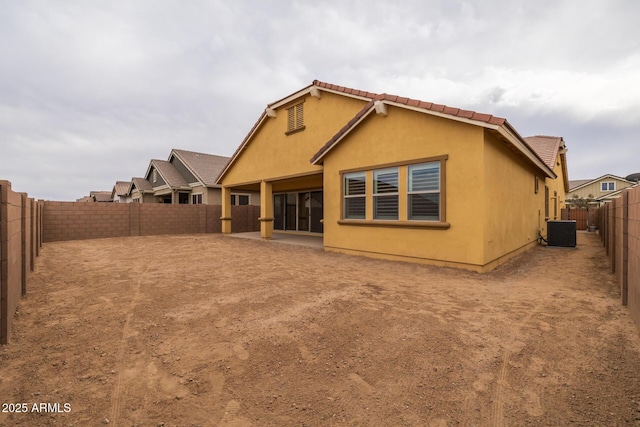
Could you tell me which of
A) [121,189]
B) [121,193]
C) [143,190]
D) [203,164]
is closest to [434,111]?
[203,164]

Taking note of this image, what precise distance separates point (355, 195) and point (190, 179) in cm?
1860

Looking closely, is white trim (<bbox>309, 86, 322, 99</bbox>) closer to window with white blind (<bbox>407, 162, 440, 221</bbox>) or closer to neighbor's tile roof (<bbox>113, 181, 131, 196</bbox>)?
window with white blind (<bbox>407, 162, 440, 221</bbox>)

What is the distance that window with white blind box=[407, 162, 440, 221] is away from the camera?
7.61m

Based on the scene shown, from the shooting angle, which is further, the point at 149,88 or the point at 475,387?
the point at 149,88

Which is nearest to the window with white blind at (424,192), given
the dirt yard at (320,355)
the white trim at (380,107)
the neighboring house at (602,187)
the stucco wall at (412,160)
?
the stucco wall at (412,160)

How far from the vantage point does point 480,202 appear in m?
6.81

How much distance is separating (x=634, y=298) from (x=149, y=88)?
2416cm

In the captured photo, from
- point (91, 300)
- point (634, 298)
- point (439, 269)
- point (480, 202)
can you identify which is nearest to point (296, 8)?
point (480, 202)

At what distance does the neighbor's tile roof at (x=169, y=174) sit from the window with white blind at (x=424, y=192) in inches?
A: 821

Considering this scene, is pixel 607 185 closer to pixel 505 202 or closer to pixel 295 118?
pixel 505 202

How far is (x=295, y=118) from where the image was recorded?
12656 millimetres

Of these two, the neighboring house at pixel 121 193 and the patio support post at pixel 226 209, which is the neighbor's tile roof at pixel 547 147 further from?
the neighboring house at pixel 121 193

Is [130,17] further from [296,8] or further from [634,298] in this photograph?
[634,298]

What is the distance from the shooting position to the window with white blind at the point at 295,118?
1240cm
